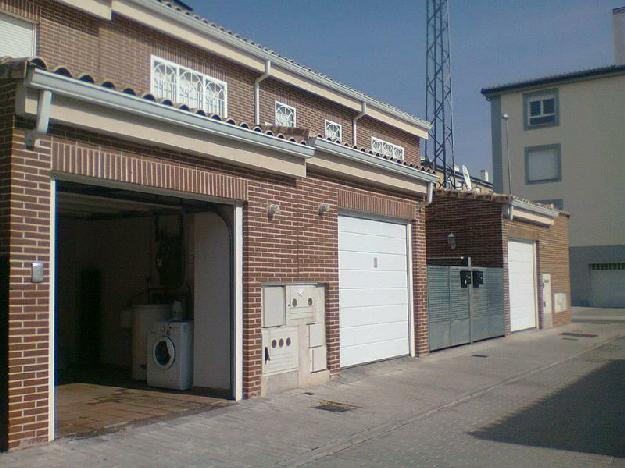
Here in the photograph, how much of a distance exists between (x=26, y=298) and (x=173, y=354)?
Answer: 349 centimetres

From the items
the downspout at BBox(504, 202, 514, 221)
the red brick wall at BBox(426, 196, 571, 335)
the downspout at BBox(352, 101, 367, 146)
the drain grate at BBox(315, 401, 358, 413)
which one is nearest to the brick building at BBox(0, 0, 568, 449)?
the drain grate at BBox(315, 401, 358, 413)

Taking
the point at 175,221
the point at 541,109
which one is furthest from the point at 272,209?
the point at 541,109

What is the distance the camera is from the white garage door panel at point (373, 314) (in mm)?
12086

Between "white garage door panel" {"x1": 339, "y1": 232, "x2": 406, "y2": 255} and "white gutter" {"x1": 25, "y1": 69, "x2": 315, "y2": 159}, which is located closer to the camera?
"white gutter" {"x1": 25, "y1": 69, "x2": 315, "y2": 159}

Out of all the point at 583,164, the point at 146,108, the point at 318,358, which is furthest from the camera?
the point at 583,164

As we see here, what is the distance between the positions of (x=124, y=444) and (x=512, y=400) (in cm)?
584

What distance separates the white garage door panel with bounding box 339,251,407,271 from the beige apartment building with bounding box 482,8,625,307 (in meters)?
23.5

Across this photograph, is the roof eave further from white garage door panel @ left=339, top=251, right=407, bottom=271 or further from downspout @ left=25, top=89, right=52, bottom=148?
downspout @ left=25, top=89, right=52, bottom=148

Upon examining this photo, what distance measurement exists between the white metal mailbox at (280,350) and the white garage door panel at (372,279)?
6.12 feet

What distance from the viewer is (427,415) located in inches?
359

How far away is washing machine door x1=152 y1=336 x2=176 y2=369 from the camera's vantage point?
32.3 feet

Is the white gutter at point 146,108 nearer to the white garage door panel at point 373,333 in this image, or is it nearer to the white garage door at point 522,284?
the white garage door panel at point 373,333

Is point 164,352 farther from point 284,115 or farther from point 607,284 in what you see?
point 607,284

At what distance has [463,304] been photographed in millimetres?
16672
